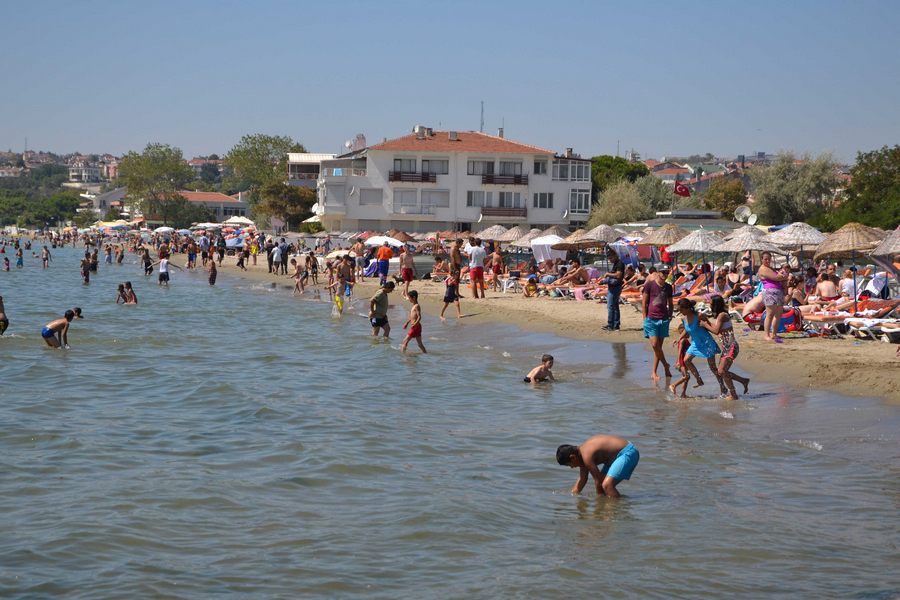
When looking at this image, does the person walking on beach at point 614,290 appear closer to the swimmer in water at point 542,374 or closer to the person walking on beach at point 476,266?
the swimmer in water at point 542,374

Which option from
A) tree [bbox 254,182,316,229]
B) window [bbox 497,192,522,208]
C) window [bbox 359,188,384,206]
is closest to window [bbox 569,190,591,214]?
window [bbox 497,192,522,208]

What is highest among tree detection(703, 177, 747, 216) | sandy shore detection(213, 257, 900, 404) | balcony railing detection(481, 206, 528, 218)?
tree detection(703, 177, 747, 216)

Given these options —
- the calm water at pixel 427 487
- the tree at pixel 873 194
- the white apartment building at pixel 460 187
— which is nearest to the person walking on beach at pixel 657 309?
the calm water at pixel 427 487

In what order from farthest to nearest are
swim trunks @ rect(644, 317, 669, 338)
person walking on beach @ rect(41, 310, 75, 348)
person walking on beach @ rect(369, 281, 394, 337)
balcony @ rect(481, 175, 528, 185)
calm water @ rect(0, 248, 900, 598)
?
balcony @ rect(481, 175, 528, 185), person walking on beach @ rect(41, 310, 75, 348), person walking on beach @ rect(369, 281, 394, 337), swim trunks @ rect(644, 317, 669, 338), calm water @ rect(0, 248, 900, 598)

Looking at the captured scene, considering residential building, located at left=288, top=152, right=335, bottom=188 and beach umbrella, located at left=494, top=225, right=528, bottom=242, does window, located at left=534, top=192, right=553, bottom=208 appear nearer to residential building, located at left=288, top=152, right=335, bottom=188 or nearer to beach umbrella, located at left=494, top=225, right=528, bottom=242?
beach umbrella, located at left=494, top=225, right=528, bottom=242

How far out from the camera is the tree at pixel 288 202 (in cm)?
7588

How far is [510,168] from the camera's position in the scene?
60719mm

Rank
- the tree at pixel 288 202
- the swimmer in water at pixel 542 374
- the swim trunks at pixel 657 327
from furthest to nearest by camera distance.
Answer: the tree at pixel 288 202 < the swimmer in water at pixel 542 374 < the swim trunks at pixel 657 327

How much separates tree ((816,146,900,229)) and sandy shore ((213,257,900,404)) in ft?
64.6

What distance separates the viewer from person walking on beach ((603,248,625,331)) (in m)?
18.3

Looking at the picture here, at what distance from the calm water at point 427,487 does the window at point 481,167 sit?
44.0 m

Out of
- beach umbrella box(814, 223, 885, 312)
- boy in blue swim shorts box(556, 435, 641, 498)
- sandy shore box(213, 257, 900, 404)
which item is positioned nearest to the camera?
boy in blue swim shorts box(556, 435, 641, 498)

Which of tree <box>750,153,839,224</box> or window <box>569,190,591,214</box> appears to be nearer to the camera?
tree <box>750,153,839,224</box>

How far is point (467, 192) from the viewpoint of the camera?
60344mm
